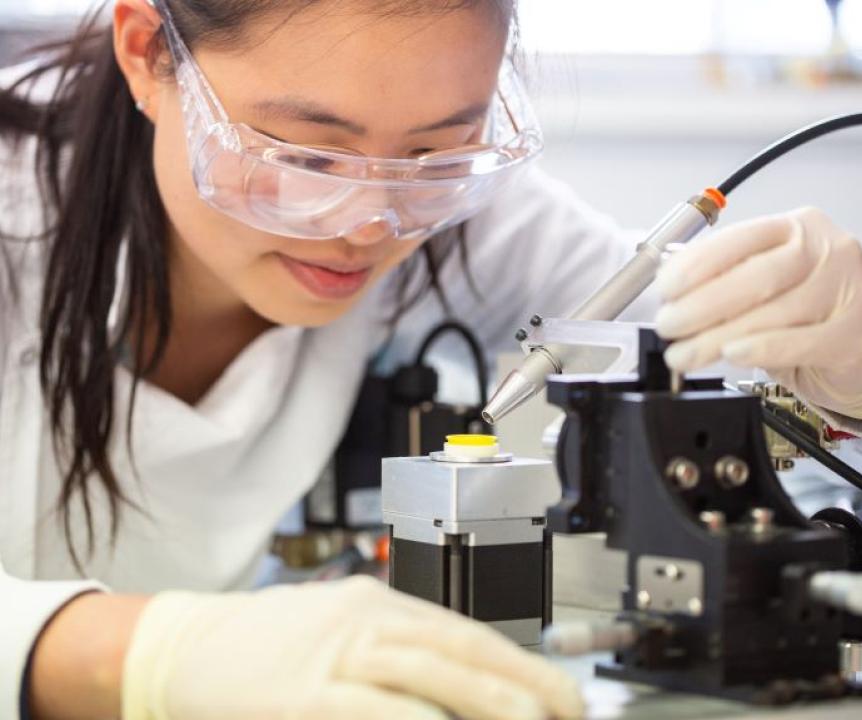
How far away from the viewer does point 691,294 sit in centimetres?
90

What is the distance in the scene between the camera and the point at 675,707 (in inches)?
30.4

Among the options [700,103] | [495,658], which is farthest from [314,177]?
[700,103]

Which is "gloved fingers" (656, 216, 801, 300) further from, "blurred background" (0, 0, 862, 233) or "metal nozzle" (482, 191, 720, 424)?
"blurred background" (0, 0, 862, 233)

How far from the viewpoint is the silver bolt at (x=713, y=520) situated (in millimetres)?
803

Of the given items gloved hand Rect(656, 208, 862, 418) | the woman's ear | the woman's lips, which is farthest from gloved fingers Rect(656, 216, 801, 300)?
the woman's ear

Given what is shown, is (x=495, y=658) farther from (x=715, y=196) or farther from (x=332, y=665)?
(x=715, y=196)

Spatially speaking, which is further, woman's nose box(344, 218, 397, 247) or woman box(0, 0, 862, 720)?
woman's nose box(344, 218, 397, 247)

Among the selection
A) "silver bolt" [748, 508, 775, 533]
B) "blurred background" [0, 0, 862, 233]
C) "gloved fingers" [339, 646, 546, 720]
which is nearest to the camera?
"gloved fingers" [339, 646, 546, 720]

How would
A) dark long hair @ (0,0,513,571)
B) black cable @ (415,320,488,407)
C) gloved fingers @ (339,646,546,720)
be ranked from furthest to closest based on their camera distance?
black cable @ (415,320,488,407), dark long hair @ (0,0,513,571), gloved fingers @ (339,646,546,720)

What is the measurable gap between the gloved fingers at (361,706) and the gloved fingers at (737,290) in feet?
1.02

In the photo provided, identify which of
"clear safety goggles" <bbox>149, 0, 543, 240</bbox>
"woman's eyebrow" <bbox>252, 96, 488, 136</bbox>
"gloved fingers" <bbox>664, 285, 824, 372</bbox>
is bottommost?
"gloved fingers" <bbox>664, 285, 824, 372</bbox>

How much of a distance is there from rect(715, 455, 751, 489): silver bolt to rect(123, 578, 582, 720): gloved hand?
180 mm

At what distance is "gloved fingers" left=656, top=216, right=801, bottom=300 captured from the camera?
90cm

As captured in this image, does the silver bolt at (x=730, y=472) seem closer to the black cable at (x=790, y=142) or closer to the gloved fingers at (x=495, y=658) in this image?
the gloved fingers at (x=495, y=658)
